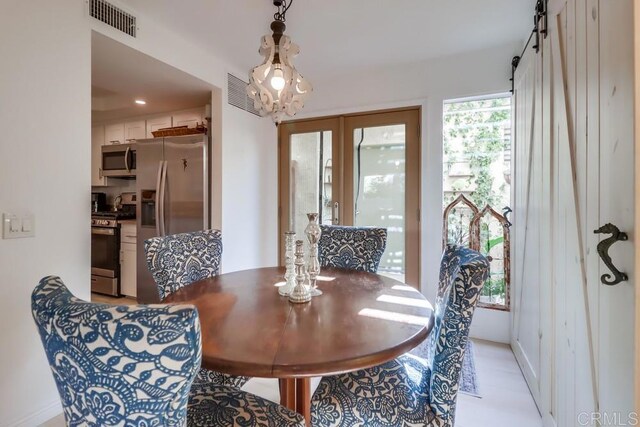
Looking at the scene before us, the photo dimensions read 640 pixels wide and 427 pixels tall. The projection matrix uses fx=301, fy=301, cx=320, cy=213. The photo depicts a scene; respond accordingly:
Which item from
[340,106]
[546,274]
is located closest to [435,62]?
[340,106]

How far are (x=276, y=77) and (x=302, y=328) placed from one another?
122 centimetres

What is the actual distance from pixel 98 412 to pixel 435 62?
3300 millimetres

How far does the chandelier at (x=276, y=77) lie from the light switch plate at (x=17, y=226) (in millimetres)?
1378

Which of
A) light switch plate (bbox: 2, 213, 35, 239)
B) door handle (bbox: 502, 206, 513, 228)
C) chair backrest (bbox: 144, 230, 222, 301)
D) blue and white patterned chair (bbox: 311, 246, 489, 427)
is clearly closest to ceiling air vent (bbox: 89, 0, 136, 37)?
light switch plate (bbox: 2, 213, 35, 239)

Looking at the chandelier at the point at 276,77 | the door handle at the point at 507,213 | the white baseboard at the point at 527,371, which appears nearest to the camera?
the chandelier at the point at 276,77

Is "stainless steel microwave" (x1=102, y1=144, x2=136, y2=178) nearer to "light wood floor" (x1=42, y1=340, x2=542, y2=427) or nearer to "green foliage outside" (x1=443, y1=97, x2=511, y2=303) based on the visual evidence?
"light wood floor" (x1=42, y1=340, x2=542, y2=427)

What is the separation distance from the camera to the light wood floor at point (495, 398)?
5.52 ft

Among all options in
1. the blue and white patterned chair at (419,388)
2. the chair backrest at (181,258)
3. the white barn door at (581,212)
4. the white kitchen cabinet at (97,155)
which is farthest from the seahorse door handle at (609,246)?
the white kitchen cabinet at (97,155)

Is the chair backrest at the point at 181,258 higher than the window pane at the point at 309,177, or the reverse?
the window pane at the point at 309,177

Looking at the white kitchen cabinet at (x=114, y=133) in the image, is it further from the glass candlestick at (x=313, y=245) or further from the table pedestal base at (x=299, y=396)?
the table pedestal base at (x=299, y=396)

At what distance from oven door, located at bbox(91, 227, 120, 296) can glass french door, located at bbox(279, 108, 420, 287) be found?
2014 millimetres

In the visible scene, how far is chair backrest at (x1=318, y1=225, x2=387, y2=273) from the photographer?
2090 mm

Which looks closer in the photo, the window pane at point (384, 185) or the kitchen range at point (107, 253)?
the window pane at point (384, 185)

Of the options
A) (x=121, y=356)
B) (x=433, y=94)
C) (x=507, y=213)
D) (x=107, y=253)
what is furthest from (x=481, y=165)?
(x=107, y=253)
